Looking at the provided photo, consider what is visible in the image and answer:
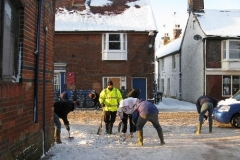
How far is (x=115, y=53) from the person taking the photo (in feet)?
87.1

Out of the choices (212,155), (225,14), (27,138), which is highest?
(225,14)

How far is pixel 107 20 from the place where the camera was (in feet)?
90.3

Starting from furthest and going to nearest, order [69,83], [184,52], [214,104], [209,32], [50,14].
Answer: [184,52], [209,32], [69,83], [214,104], [50,14]

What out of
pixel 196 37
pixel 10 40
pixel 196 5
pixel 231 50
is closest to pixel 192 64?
pixel 196 37

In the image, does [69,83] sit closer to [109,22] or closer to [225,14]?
[109,22]

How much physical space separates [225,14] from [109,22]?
10791 mm

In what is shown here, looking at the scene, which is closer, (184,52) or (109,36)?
(109,36)

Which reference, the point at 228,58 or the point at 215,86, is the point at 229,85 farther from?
the point at 228,58

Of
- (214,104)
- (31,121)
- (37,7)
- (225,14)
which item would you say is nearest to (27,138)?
(31,121)

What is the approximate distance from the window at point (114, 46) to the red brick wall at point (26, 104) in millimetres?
16967

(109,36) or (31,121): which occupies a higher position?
(109,36)

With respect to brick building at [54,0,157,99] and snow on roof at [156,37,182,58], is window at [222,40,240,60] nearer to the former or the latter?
brick building at [54,0,157,99]

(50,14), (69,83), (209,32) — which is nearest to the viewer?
(50,14)

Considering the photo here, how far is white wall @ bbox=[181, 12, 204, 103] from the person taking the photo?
97.3 ft
